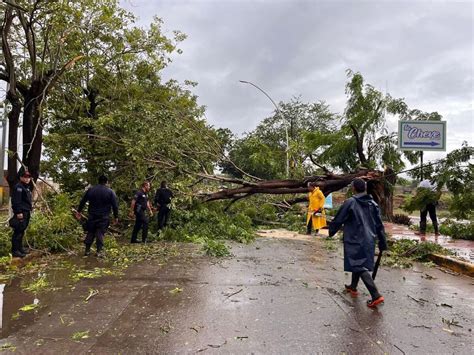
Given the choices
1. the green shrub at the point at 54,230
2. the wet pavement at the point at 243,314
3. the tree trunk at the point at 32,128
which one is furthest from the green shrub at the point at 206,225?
the tree trunk at the point at 32,128

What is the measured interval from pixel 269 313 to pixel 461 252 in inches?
239

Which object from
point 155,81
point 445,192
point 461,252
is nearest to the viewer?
point 461,252

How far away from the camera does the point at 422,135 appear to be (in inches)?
458

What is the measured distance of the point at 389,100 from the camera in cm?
1589

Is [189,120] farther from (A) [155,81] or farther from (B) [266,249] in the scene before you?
(B) [266,249]

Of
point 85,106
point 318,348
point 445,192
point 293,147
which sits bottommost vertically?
point 318,348

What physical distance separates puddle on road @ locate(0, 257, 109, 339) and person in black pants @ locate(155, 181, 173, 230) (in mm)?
3904

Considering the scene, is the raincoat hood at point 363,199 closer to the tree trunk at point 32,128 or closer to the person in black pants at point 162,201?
the person in black pants at point 162,201

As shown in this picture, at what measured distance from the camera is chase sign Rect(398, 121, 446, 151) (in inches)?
454

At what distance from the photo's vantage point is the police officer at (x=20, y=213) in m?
7.36

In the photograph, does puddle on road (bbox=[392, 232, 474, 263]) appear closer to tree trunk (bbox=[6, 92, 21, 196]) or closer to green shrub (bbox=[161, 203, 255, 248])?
green shrub (bbox=[161, 203, 255, 248])

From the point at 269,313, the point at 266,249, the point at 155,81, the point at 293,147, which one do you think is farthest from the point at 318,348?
the point at 155,81

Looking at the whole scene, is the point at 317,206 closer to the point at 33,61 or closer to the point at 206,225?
the point at 206,225

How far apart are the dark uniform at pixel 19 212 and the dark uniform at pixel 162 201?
14.7 feet
